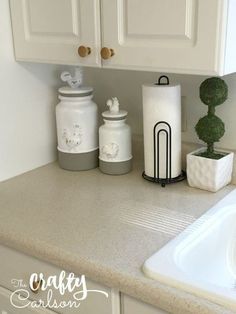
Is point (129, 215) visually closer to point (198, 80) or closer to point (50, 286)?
point (50, 286)

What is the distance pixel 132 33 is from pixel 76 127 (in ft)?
1.58

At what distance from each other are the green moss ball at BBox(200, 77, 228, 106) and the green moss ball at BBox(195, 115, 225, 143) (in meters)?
0.05

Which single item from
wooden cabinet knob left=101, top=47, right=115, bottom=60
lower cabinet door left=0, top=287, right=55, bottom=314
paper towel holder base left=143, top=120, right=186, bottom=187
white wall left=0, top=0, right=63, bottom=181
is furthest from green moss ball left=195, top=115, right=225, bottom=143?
lower cabinet door left=0, top=287, right=55, bottom=314

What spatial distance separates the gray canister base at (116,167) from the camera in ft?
5.42

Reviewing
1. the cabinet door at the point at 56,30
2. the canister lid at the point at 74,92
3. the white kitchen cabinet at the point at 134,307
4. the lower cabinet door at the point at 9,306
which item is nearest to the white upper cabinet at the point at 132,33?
the cabinet door at the point at 56,30

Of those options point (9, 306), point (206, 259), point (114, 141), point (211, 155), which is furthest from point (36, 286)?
point (211, 155)

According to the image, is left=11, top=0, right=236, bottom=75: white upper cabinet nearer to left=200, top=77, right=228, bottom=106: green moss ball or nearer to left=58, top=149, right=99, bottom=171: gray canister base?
left=200, top=77, right=228, bottom=106: green moss ball

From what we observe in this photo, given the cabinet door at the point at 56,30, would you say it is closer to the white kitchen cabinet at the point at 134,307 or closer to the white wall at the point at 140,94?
the white wall at the point at 140,94

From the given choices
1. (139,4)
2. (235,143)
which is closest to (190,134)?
(235,143)

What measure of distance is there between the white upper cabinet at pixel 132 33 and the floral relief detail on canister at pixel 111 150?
330 mm

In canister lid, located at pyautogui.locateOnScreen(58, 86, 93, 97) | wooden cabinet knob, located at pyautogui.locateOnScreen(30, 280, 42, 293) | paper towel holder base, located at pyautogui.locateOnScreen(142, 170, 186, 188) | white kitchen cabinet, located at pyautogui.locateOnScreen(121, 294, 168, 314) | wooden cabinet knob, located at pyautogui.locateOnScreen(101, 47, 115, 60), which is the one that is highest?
wooden cabinet knob, located at pyautogui.locateOnScreen(101, 47, 115, 60)

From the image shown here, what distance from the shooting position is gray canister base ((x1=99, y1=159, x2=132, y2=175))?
165 centimetres

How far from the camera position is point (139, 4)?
126cm

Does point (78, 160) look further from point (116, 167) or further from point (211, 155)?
point (211, 155)
